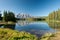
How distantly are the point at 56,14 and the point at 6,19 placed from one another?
53.6 meters

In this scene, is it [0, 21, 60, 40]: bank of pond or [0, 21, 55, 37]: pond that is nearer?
[0, 21, 60, 40]: bank of pond

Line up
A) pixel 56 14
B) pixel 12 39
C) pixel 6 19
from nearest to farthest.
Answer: pixel 12 39 < pixel 6 19 < pixel 56 14

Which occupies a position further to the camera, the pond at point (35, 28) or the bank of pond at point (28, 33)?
the pond at point (35, 28)

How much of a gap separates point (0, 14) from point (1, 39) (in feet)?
246

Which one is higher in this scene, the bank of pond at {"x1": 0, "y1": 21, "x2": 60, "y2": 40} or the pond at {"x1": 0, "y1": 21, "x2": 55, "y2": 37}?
the bank of pond at {"x1": 0, "y1": 21, "x2": 60, "y2": 40}

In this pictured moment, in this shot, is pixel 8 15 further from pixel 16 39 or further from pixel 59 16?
pixel 16 39

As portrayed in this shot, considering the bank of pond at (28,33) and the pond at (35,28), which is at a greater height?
the bank of pond at (28,33)

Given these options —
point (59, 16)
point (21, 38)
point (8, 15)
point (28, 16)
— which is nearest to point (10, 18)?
point (8, 15)

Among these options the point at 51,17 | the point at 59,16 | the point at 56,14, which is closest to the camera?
the point at 59,16

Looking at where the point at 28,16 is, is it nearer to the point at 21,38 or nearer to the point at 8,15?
the point at 8,15

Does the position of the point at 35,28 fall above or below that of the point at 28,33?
below

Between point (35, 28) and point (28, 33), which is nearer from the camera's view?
point (28, 33)

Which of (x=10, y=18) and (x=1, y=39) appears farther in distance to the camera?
(x=10, y=18)

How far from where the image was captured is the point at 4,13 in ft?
274
